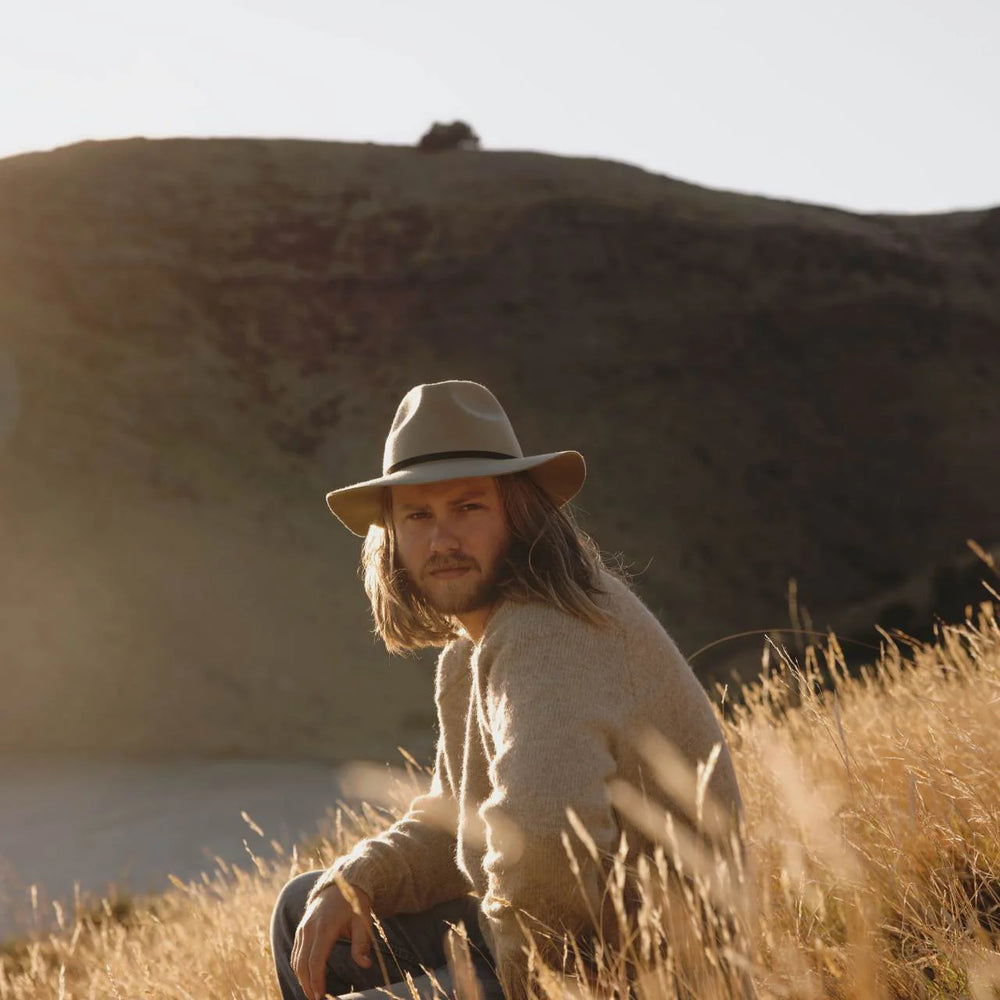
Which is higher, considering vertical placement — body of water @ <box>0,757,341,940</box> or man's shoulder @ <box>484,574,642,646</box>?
man's shoulder @ <box>484,574,642,646</box>

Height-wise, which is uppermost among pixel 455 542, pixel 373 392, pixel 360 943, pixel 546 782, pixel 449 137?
pixel 449 137

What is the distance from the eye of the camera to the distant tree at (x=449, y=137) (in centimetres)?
2002

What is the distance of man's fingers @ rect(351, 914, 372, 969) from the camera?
2.11m

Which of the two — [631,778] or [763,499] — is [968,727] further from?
[763,499]

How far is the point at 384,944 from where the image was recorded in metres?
2.36

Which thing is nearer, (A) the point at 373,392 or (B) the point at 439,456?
(B) the point at 439,456

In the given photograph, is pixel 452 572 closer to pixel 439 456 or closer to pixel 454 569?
pixel 454 569

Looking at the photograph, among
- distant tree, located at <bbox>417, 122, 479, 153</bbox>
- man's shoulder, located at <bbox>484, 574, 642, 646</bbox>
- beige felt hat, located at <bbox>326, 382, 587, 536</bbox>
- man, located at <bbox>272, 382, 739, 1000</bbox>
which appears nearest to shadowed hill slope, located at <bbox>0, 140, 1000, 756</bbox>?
distant tree, located at <bbox>417, 122, 479, 153</bbox>

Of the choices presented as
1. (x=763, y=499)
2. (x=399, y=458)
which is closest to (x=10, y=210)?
(x=763, y=499)

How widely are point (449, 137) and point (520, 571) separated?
19503 millimetres

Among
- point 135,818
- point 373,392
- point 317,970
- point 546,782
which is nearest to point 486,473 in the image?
point 546,782

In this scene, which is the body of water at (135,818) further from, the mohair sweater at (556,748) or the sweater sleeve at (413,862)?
the mohair sweater at (556,748)

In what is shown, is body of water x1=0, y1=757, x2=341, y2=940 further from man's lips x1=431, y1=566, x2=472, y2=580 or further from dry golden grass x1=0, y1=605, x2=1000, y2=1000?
man's lips x1=431, y1=566, x2=472, y2=580

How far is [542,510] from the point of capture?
86.5 inches
